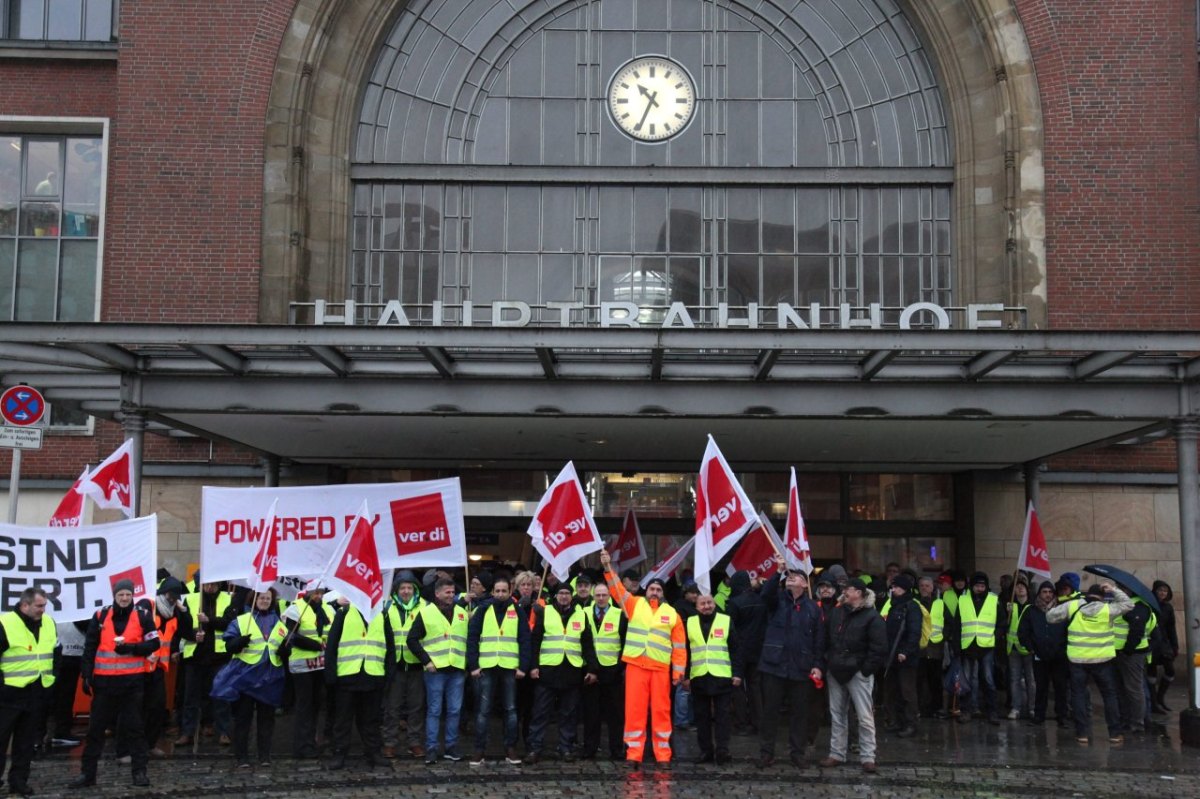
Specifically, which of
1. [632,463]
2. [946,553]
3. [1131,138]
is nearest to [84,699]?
[632,463]

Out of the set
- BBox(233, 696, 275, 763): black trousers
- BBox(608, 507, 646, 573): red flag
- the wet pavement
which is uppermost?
BBox(608, 507, 646, 573): red flag

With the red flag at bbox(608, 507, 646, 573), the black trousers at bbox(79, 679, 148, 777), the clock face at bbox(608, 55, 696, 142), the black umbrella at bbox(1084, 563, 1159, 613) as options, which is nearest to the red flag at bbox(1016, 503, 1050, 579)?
the black umbrella at bbox(1084, 563, 1159, 613)

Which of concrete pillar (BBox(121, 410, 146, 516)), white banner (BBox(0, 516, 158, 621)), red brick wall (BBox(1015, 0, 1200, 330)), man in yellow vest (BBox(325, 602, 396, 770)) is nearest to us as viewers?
white banner (BBox(0, 516, 158, 621))

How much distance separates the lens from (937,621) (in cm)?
1548

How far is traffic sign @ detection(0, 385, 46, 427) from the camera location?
49.9 feet

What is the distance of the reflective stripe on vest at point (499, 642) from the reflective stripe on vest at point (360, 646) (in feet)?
3.07

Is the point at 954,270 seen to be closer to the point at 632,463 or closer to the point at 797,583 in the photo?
A: the point at 632,463

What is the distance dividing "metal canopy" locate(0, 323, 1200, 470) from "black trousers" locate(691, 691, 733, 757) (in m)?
3.66

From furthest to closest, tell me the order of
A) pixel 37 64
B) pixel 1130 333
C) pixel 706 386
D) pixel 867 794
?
1. pixel 37 64
2. pixel 706 386
3. pixel 1130 333
4. pixel 867 794

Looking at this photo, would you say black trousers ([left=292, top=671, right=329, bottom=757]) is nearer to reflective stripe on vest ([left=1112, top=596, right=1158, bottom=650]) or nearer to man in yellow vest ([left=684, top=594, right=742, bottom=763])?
man in yellow vest ([left=684, top=594, right=742, bottom=763])

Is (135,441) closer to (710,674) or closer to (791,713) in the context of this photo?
(710,674)

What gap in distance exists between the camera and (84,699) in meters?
14.2

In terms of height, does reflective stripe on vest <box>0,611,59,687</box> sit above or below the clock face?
below

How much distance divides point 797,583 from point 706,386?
3864 millimetres
